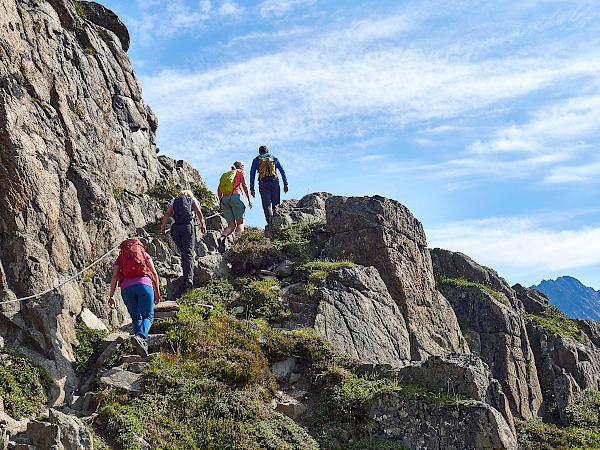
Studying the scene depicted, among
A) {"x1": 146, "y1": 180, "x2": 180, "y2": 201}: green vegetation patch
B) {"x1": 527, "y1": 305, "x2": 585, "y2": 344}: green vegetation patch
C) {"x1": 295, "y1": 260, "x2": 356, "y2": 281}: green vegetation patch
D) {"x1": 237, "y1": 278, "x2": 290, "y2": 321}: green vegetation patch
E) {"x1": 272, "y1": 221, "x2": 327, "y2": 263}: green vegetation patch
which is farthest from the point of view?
{"x1": 527, "y1": 305, "x2": 585, "y2": 344}: green vegetation patch

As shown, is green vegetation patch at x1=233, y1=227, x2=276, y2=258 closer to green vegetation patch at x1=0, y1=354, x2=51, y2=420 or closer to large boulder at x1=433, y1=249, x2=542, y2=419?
large boulder at x1=433, y1=249, x2=542, y2=419

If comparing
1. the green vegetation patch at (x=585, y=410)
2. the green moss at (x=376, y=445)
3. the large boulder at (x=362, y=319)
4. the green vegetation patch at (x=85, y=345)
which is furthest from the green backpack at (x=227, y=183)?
→ the green vegetation patch at (x=585, y=410)

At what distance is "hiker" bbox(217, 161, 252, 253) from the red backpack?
24.3 ft

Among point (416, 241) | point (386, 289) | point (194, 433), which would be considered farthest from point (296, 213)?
point (194, 433)

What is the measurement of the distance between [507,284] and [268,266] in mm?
12936

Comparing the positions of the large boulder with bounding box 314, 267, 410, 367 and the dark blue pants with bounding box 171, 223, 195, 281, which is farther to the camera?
the large boulder with bounding box 314, 267, 410, 367

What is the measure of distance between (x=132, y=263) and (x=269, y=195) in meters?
10.4

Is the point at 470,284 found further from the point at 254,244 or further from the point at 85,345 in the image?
the point at 85,345

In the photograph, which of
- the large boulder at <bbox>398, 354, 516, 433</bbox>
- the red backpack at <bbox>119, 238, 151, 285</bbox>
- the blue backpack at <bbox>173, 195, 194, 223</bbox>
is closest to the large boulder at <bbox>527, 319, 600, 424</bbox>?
the large boulder at <bbox>398, 354, 516, 433</bbox>

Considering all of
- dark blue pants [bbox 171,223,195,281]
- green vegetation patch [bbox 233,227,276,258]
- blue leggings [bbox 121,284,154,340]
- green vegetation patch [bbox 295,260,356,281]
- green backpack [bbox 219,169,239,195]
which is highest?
green backpack [bbox 219,169,239,195]

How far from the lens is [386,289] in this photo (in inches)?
805

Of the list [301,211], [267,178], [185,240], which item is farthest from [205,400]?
[301,211]

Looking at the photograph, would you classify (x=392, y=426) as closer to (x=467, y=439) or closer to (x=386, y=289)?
(x=467, y=439)

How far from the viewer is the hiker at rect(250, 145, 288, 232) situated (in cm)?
2283
